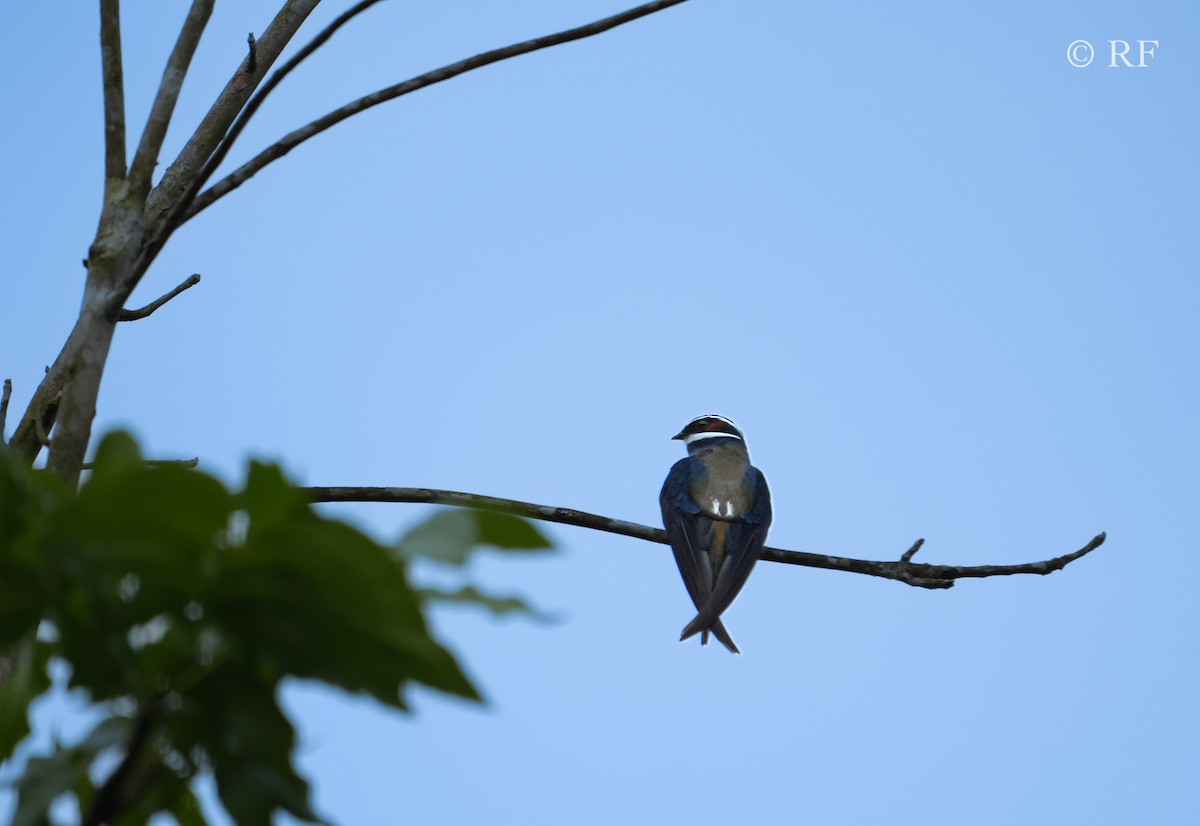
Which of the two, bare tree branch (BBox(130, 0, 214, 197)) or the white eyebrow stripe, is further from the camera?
the white eyebrow stripe

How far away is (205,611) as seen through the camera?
130 cm

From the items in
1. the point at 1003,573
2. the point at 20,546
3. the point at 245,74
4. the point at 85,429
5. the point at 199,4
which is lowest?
the point at 20,546

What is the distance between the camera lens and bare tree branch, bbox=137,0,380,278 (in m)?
2.62

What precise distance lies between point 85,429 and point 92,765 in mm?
1105

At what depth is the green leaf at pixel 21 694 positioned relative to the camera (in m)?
1.62

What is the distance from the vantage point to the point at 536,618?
4.54 feet

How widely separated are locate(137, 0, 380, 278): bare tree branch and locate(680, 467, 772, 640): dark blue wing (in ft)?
17.5

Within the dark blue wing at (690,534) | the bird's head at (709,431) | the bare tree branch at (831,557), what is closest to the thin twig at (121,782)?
the bare tree branch at (831,557)

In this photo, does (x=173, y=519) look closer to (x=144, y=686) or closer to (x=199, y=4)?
(x=144, y=686)

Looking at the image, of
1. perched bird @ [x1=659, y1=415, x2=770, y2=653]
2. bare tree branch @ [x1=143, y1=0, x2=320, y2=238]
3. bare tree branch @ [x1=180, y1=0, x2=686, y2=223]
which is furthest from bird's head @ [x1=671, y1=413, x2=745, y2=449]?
bare tree branch @ [x1=180, y1=0, x2=686, y2=223]

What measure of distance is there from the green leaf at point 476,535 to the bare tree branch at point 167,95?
72.9 inches

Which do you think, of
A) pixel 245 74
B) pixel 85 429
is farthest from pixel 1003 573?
pixel 85 429

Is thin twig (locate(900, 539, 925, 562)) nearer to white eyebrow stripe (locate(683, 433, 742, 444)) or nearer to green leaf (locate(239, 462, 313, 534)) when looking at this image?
green leaf (locate(239, 462, 313, 534))

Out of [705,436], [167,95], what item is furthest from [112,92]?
[705,436]
